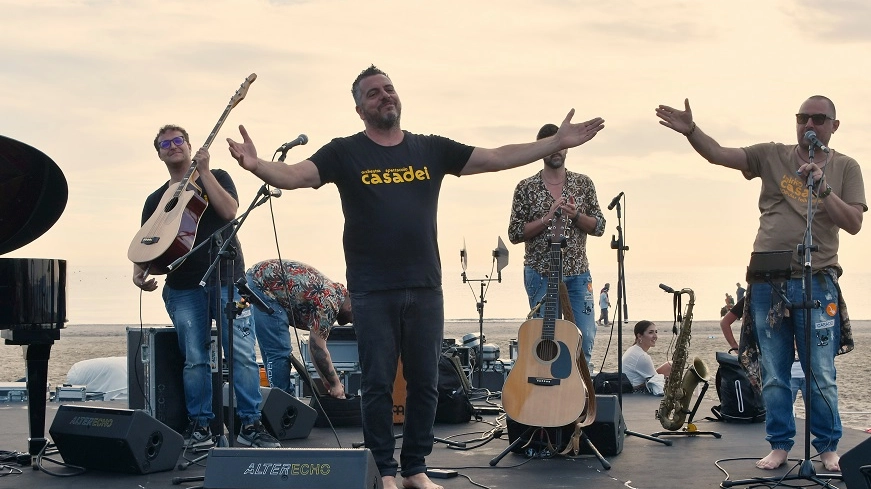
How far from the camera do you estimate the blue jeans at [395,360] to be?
504 centimetres

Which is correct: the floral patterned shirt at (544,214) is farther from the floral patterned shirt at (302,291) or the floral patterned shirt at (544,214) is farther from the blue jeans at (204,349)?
the blue jeans at (204,349)

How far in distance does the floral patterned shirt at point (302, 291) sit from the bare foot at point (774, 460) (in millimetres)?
3407

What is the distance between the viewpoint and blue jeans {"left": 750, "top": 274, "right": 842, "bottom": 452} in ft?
18.4

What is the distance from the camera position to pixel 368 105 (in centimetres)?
511

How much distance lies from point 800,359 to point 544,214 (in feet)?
7.11

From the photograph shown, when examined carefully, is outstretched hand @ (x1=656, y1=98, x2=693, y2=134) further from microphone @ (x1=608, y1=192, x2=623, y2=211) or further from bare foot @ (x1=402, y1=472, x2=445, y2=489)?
bare foot @ (x1=402, y1=472, x2=445, y2=489)

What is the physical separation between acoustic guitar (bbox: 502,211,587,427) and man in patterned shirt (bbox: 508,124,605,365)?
2.44 feet

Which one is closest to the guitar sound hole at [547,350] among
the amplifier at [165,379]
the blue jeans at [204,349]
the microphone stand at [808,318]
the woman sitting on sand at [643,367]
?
the microphone stand at [808,318]

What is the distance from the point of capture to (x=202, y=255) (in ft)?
21.4

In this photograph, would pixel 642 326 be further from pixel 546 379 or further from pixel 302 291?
pixel 546 379

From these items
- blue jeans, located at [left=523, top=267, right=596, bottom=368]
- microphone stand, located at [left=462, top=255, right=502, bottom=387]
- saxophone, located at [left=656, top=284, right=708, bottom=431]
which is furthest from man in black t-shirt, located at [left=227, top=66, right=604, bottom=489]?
microphone stand, located at [left=462, top=255, right=502, bottom=387]

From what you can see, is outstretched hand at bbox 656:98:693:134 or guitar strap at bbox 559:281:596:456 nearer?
outstretched hand at bbox 656:98:693:134

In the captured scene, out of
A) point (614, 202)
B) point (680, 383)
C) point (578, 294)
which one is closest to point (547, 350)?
point (578, 294)

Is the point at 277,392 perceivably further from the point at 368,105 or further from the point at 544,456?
the point at 368,105
